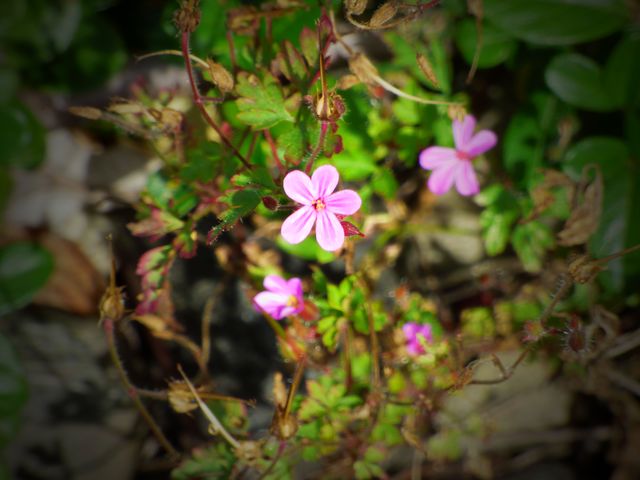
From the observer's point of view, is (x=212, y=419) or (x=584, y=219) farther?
(x=584, y=219)

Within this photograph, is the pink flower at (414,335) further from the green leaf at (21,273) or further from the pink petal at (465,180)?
the green leaf at (21,273)

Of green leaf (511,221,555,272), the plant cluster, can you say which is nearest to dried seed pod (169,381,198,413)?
the plant cluster

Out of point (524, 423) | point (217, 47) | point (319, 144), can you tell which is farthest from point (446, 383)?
point (217, 47)

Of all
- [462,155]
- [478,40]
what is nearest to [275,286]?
[462,155]

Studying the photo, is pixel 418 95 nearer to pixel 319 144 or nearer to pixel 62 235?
pixel 319 144

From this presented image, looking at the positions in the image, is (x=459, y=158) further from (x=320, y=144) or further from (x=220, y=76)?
(x=220, y=76)

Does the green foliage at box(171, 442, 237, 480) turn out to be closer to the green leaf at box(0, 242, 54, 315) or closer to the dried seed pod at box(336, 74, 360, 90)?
the green leaf at box(0, 242, 54, 315)

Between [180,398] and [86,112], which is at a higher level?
[86,112]
